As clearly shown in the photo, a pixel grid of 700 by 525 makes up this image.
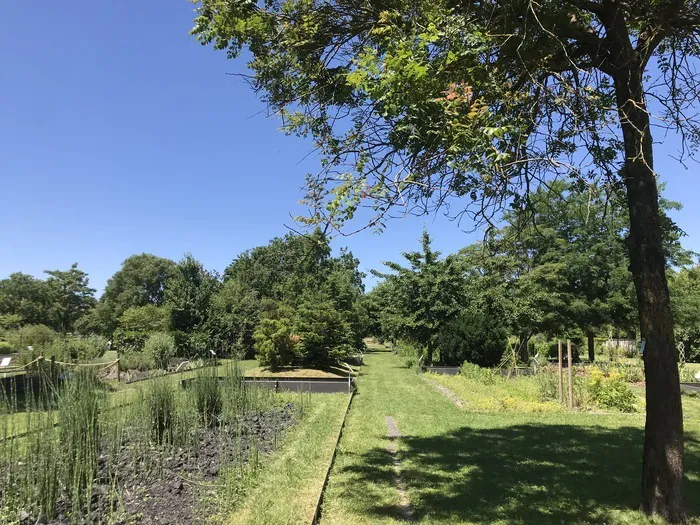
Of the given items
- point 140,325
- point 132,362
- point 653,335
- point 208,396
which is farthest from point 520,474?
point 140,325

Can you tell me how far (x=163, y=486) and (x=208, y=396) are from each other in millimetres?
2870

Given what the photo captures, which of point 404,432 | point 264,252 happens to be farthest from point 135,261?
point 404,432

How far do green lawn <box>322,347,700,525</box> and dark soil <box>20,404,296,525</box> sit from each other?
43.9 inches

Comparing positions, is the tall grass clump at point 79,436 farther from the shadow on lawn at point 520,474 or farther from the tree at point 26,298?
the tree at point 26,298

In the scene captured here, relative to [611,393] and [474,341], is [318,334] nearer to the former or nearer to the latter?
[474,341]

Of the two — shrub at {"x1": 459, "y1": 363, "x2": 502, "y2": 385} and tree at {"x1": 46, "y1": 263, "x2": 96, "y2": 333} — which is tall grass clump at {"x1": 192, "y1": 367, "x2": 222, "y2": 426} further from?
tree at {"x1": 46, "y1": 263, "x2": 96, "y2": 333}

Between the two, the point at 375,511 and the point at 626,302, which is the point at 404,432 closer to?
the point at 375,511

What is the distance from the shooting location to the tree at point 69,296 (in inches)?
2356

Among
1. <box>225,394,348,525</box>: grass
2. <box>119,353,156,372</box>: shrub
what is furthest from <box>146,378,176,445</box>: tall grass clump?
<box>119,353,156,372</box>: shrub

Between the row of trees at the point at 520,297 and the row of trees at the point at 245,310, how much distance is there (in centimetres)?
305

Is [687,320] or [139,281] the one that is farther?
[139,281]

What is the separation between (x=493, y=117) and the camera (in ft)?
10.9

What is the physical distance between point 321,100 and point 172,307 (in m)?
21.0

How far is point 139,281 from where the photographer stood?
69.3 m
